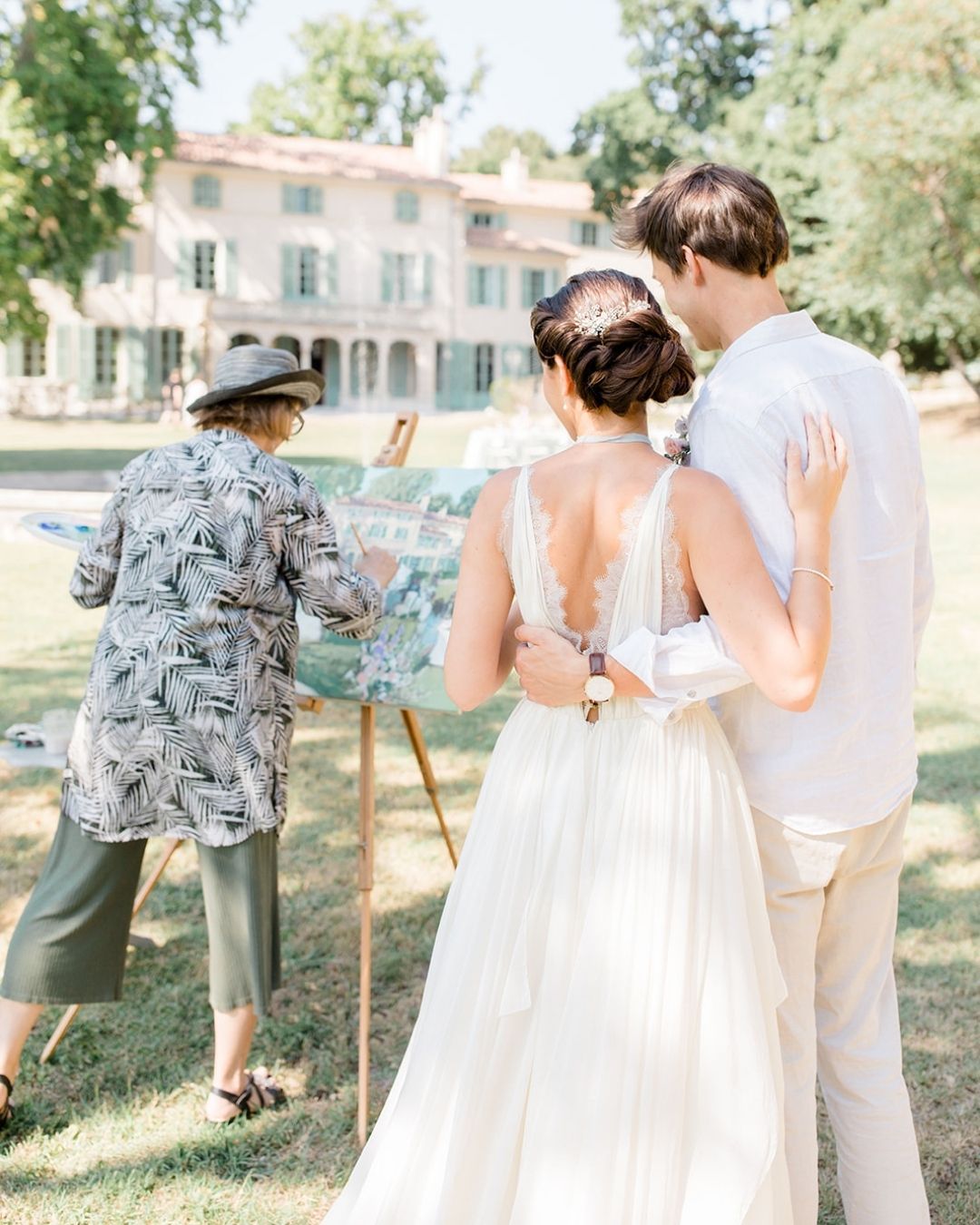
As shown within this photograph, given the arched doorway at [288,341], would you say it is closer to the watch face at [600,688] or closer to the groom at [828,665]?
the groom at [828,665]

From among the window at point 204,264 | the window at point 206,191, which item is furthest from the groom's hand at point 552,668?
the window at point 206,191

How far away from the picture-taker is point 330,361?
130 feet

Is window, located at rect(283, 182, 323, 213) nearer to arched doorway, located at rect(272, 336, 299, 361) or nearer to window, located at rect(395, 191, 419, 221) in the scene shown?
window, located at rect(395, 191, 419, 221)

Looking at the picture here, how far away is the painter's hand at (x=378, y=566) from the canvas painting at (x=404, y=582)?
0.49 ft

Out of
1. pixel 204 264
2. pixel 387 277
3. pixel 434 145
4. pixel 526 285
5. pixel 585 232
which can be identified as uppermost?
pixel 434 145

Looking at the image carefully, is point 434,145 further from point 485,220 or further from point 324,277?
point 324,277

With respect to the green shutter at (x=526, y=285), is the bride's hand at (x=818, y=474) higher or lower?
lower

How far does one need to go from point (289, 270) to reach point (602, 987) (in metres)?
39.2

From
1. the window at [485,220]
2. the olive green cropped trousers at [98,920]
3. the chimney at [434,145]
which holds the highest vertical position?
the chimney at [434,145]

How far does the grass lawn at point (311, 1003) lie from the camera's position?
8.75 feet

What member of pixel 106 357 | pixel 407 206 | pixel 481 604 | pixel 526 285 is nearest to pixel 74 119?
pixel 106 357

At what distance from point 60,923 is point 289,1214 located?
0.82 m

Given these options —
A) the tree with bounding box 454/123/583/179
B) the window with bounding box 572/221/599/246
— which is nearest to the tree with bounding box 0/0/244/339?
the window with bounding box 572/221/599/246

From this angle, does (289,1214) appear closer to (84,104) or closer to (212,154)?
(84,104)
